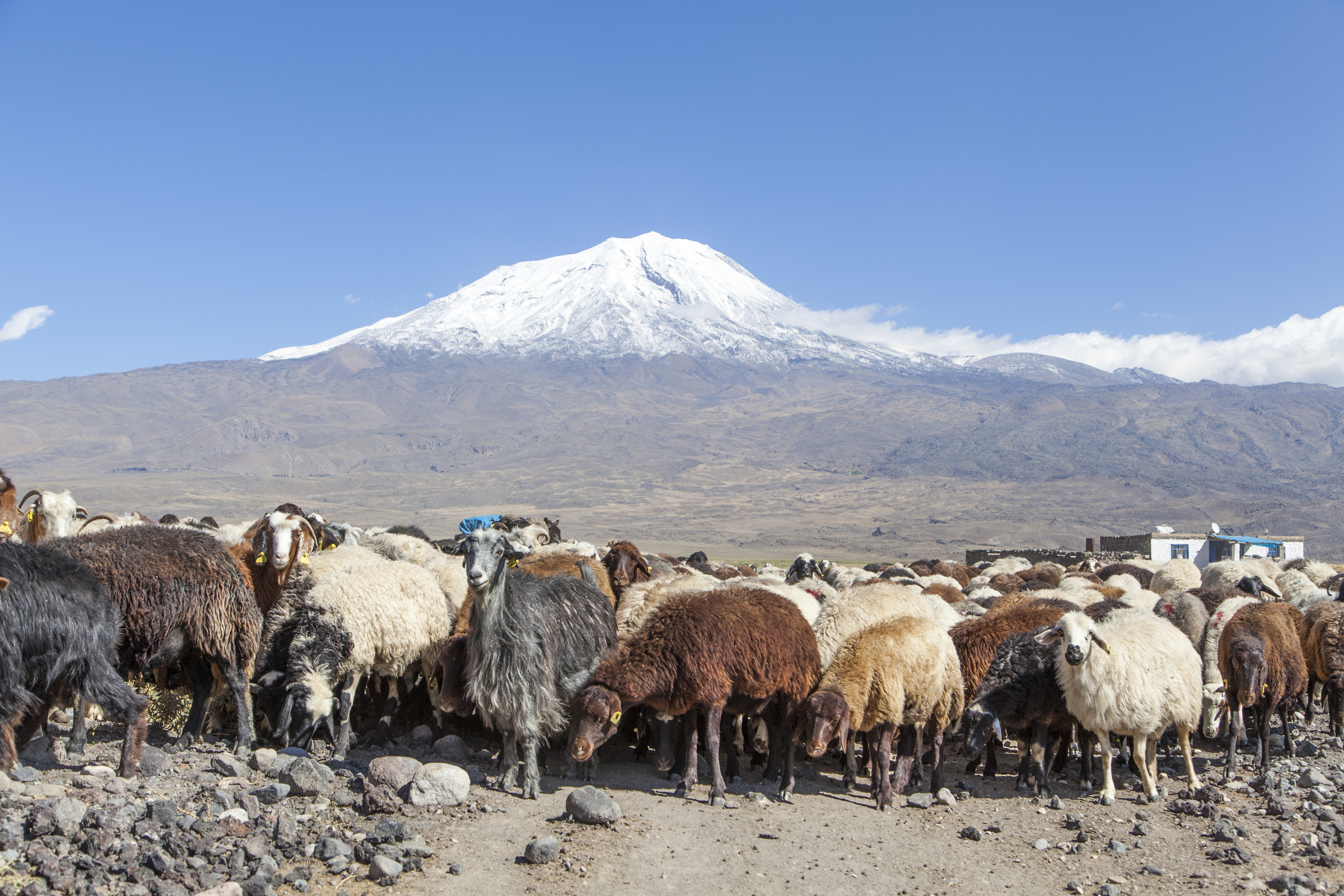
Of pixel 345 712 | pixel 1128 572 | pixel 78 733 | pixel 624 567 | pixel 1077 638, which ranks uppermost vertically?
pixel 624 567

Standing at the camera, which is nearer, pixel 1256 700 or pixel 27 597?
pixel 27 597

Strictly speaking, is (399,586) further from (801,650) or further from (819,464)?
(819,464)

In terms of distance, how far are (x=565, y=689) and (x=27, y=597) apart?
4360 millimetres

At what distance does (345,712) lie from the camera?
938cm

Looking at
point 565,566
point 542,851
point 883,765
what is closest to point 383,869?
point 542,851

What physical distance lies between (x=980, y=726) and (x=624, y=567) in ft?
18.3

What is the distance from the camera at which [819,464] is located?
17650cm

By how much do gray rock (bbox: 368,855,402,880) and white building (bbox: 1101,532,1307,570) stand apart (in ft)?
147

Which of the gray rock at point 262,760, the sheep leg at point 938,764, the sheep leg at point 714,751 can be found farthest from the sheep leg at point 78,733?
the sheep leg at point 938,764

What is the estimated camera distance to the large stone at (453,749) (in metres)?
9.59

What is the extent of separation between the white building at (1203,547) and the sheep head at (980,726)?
39999mm

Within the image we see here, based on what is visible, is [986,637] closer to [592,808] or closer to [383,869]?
[592,808]

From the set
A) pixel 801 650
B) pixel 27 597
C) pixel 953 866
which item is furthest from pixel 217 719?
pixel 953 866

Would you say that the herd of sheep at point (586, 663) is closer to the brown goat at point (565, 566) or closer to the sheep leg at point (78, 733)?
the sheep leg at point (78, 733)
